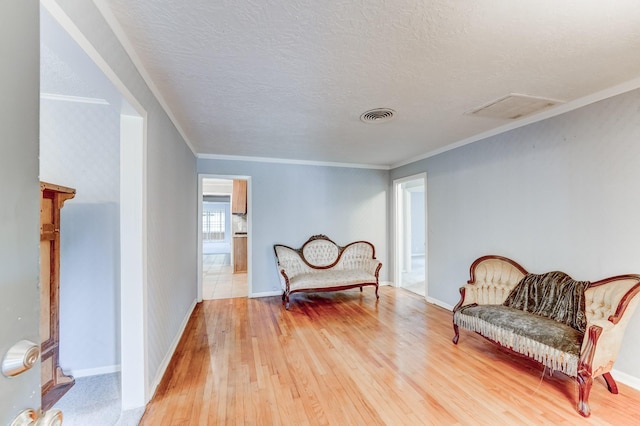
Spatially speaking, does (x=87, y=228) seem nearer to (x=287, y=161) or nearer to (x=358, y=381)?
(x=358, y=381)

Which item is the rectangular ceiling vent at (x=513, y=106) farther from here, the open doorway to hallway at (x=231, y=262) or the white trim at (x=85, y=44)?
the open doorway to hallway at (x=231, y=262)

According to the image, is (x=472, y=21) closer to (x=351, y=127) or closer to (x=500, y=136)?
(x=351, y=127)

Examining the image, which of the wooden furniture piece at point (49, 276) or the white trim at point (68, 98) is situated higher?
the white trim at point (68, 98)

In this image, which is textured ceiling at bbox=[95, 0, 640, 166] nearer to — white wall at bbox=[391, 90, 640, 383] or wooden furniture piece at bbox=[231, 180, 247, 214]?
white wall at bbox=[391, 90, 640, 383]

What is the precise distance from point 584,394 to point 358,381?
152 cm

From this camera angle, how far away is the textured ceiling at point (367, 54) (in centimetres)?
140

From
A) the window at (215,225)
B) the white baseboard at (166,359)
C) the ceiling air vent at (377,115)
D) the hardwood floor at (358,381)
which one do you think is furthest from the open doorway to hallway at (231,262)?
the window at (215,225)

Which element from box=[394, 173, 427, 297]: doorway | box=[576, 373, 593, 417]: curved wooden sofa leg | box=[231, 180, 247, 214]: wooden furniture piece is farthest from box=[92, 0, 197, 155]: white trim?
box=[231, 180, 247, 214]: wooden furniture piece

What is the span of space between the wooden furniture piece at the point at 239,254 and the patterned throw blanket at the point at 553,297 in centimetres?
544

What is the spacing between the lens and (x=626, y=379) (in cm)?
219

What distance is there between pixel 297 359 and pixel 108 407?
4.64ft

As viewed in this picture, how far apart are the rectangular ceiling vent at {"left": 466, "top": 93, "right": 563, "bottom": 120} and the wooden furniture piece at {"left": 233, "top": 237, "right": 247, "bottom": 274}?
5622 mm

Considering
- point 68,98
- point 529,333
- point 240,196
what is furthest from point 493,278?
point 240,196

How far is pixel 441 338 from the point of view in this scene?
303cm
